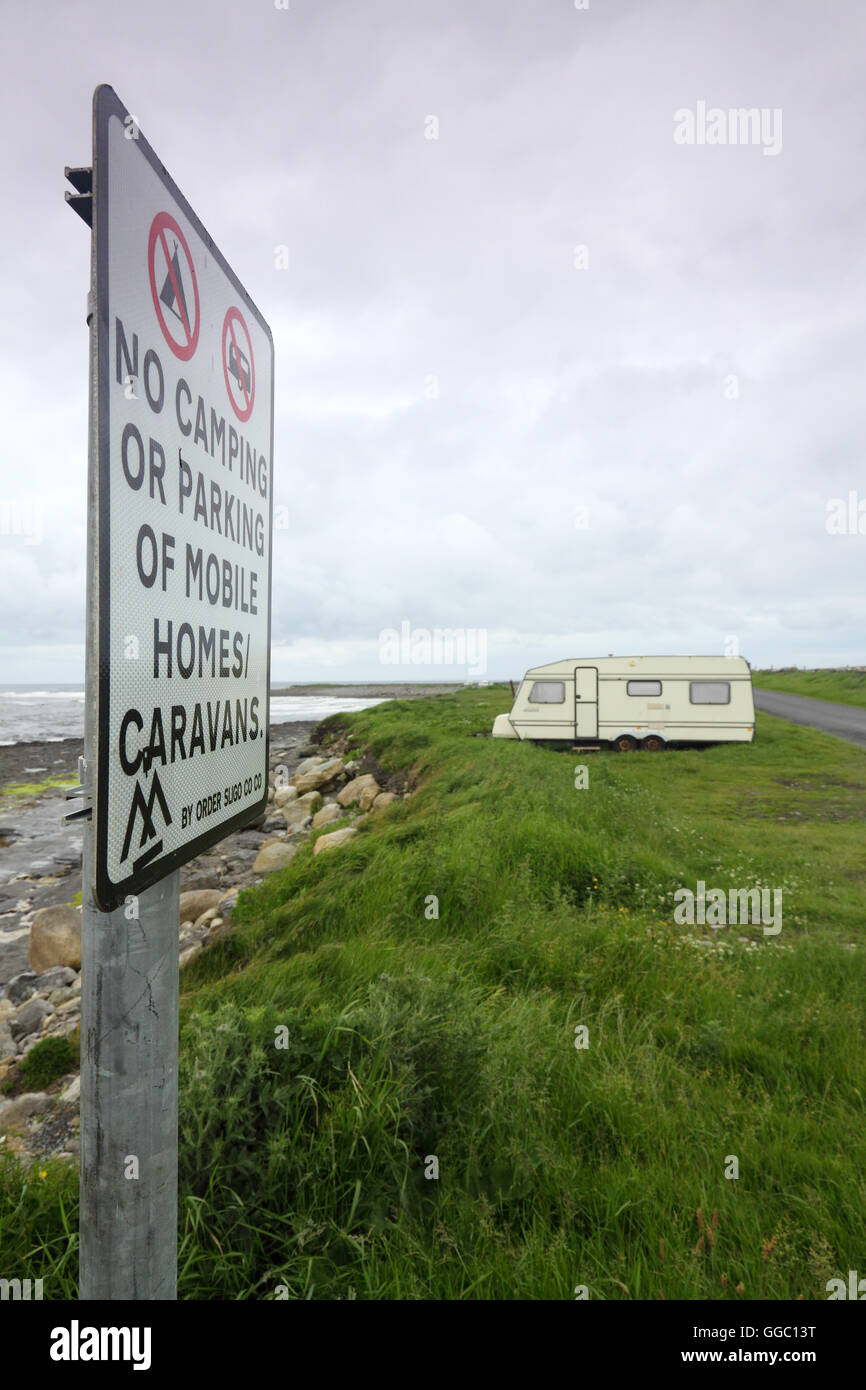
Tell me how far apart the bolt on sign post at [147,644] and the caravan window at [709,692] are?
20772 mm

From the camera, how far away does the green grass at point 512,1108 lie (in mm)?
2453

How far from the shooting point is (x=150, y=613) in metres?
1.26

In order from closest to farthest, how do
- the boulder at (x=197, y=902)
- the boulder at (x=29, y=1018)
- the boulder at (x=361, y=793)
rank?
the boulder at (x=29, y=1018), the boulder at (x=197, y=902), the boulder at (x=361, y=793)

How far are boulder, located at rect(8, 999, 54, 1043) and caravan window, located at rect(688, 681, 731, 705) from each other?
18.6 meters

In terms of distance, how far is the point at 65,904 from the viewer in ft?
34.9

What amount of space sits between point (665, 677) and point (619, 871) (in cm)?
1481

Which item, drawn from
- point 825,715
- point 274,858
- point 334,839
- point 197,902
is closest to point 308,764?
point 274,858

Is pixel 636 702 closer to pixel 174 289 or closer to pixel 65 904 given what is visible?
pixel 65 904

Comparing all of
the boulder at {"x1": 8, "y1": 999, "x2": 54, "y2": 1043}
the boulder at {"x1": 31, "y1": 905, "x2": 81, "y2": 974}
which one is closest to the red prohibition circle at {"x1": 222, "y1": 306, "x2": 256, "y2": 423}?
the boulder at {"x1": 8, "y1": 999, "x2": 54, "y2": 1043}

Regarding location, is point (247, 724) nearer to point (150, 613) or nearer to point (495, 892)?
point (150, 613)

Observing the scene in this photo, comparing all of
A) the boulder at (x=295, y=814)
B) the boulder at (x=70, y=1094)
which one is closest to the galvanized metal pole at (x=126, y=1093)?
the boulder at (x=70, y=1094)

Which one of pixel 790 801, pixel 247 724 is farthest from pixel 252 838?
A: pixel 247 724

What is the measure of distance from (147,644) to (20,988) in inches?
327

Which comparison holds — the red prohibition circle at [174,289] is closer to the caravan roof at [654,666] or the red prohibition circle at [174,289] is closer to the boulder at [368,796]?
the boulder at [368,796]
